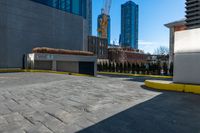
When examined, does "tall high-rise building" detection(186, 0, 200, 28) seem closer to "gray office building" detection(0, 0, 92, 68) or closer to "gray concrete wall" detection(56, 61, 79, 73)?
"gray office building" detection(0, 0, 92, 68)

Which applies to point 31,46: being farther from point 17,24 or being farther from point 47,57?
point 47,57

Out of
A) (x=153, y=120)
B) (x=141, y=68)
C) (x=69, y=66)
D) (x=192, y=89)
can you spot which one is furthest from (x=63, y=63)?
(x=153, y=120)

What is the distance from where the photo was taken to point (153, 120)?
429 cm

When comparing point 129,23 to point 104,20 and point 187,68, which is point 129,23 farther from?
point 187,68

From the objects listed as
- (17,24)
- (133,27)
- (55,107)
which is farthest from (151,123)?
(133,27)

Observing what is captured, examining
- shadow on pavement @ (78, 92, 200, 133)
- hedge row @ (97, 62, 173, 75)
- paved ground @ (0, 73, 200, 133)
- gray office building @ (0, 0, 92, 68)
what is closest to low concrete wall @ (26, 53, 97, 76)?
gray office building @ (0, 0, 92, 68)

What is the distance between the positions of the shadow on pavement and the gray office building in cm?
2960

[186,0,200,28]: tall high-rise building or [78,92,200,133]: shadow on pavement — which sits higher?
[186,0,200,28]: tall high-rise building

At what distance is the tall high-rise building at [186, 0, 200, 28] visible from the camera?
5012 centimetres

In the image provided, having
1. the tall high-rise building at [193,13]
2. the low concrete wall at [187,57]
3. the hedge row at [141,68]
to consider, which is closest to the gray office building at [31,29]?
the hedge row at [141,68]

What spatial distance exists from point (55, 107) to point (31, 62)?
20.7 m

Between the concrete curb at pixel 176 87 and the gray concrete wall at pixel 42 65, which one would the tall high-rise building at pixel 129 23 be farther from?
the concrete curb at pixel 176 87

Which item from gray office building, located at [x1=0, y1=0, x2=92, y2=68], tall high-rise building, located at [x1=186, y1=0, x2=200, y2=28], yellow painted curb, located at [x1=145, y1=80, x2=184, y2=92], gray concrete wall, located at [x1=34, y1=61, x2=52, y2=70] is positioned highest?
tall high-rise building, located at [x1=186, y1=0, x2=200, y2=28]

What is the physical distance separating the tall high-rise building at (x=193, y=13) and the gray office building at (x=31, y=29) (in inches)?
1234
